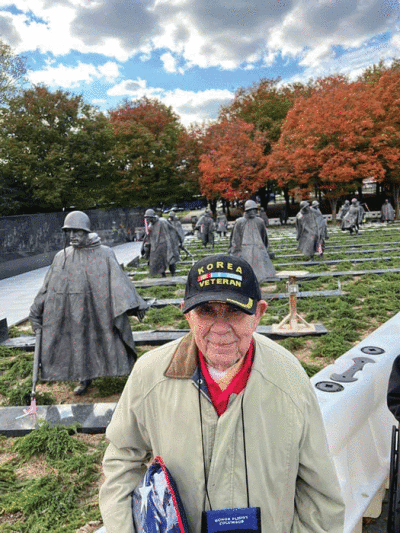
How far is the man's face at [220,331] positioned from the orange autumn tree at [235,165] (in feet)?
92.7

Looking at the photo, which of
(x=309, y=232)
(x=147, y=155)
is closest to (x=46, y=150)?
(x=147, y=155)

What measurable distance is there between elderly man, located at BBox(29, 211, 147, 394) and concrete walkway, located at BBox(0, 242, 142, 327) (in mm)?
4341

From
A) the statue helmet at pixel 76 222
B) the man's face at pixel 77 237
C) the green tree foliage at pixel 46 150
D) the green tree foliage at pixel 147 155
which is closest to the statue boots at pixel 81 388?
the man's face at pixel 77 237

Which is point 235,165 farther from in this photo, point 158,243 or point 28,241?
point 158,243

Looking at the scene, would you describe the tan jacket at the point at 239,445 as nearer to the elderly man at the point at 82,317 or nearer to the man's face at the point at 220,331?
the man's face at the point at 220,331

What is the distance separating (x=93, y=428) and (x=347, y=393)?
2547 millimetres

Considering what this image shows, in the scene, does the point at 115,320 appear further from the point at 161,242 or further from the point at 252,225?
the point at 161,242

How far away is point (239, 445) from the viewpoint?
1.35 meters

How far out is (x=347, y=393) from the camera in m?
2.45

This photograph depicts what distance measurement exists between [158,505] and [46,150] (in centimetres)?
2232

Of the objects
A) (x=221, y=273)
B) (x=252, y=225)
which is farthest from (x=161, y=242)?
(x=221, y=273)

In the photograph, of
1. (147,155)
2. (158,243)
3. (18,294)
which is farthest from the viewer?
(147,155)

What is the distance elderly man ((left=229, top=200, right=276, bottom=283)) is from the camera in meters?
9.55

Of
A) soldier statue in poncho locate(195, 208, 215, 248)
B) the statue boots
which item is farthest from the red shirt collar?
soldier statue in poncho locate(195, 208, 215, 248)
